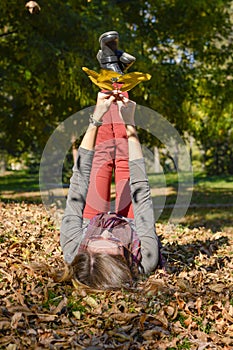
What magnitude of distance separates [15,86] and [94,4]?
2.71 meters

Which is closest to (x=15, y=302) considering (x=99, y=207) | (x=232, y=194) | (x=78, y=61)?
(x=99, y=207)

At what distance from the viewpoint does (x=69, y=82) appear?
28.1 feet

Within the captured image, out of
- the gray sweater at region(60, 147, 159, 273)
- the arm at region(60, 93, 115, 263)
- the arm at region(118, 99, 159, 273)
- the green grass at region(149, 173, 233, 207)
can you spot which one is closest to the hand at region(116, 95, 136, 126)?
the arm at region(118, 99, 159, 273)

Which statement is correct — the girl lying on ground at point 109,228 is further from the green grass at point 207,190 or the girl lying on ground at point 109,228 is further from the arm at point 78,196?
the green grass at point 207,190

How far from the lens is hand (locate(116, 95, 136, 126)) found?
356 centimetres

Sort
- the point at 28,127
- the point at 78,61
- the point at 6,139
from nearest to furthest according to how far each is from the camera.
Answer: the point at 78,61, the point at 28,127, the point at 6,139

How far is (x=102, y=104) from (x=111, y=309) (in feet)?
4.61

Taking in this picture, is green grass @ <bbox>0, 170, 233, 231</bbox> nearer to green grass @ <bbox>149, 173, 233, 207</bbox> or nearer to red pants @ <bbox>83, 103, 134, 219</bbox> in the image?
green grass @ <bbox>149, 173, 233, 207</bbox>

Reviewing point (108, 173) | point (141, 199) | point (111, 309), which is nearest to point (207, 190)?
point (108, 173)

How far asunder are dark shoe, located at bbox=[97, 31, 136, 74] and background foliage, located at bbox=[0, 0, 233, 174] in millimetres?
4319

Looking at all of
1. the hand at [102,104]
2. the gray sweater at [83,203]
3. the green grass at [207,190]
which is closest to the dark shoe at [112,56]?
the hand at [102,104]

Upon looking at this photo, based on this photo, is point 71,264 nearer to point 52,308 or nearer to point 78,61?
point 52,308

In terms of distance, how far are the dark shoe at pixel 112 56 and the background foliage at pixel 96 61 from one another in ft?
14.2

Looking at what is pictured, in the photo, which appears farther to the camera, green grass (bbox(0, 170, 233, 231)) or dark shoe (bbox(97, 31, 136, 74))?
green grass (bbox(0, 170, 233, 231))
